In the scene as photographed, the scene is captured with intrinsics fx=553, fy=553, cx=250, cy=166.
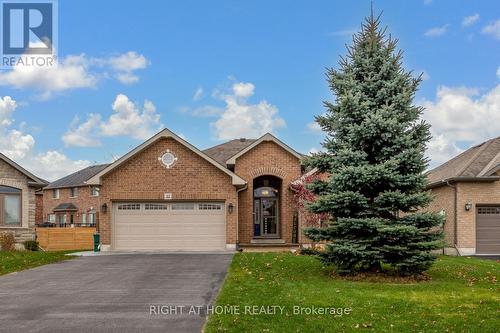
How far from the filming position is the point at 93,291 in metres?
12.5

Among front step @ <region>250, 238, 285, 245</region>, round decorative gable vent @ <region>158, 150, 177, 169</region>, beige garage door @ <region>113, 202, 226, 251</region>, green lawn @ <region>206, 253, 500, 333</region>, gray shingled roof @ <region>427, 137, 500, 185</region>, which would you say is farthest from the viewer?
front step @ <region>250, 238, 285, 245</region>

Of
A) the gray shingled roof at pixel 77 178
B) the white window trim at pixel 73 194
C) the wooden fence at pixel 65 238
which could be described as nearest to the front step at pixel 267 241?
the wooden fence at pixel 65 238

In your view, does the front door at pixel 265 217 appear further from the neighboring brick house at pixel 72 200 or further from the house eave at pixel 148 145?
the neighboring brick house at pixel 72 200

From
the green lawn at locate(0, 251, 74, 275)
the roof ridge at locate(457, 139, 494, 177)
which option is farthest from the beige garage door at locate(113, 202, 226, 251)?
the roof ridge at locate(457, 139, 494, 177)

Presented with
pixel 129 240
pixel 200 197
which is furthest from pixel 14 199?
pixel 200 197

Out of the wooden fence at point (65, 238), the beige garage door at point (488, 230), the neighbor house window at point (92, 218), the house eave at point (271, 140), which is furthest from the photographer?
the neighbor house window at point (92, 218)

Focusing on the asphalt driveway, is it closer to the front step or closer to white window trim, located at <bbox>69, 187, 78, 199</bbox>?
the front step

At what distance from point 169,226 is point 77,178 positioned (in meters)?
29.0

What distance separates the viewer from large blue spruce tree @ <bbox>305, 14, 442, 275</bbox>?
13.4 m

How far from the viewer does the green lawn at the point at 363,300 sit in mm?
8672

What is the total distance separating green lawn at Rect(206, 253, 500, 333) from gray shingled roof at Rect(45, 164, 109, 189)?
36.8 m

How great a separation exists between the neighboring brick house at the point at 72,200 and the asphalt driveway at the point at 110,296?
29.2m

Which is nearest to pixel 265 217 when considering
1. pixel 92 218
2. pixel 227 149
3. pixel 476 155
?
pixel 227 149

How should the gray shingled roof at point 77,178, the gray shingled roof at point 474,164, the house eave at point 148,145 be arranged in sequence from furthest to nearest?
the gray shingled roof at point 77,178 < the house eave at point 148,145 < the gray shingled roof at point 474,164
